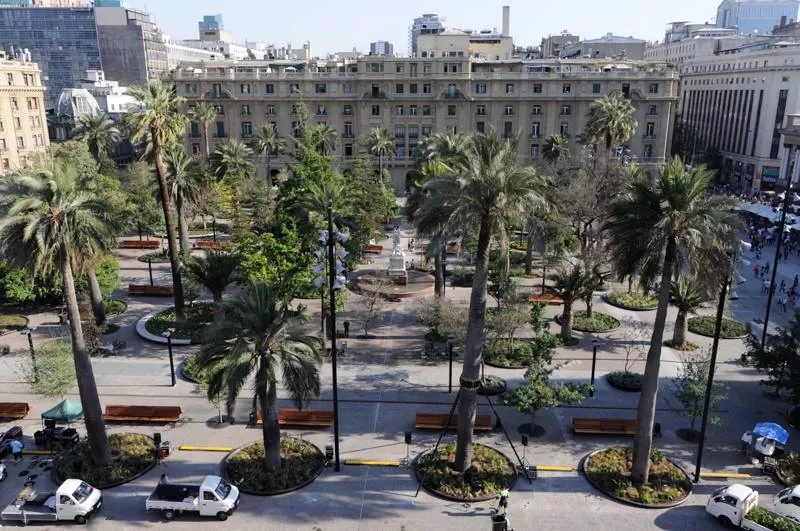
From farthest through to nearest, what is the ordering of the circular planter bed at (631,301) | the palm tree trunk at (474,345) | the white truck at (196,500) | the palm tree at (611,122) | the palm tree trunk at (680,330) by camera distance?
the palm tree at (611,122)
the circular planter bed at (631,301)
the palm tree trunk at (680,330)
the palm tree trunk at (474,345)
the white truck at (196,500)

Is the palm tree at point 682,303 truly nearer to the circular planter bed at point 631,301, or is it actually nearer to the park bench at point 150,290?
the circular planter bed at point 631,301

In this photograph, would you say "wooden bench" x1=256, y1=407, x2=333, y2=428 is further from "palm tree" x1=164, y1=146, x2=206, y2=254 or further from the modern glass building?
the modern glass building

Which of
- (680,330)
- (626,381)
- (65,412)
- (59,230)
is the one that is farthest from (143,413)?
(680,330)

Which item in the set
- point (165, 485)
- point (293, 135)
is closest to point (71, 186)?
point (165, 485)

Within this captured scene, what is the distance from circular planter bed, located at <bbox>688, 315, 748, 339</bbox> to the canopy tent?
110 feet

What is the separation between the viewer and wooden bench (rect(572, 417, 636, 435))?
25.9m

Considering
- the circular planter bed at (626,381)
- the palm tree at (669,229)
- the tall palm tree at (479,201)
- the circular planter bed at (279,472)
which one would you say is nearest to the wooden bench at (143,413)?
the circular planter bed at (279,472)

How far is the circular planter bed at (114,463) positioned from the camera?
908 inches

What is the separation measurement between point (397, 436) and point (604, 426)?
8659mm

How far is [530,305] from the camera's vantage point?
36281 mm

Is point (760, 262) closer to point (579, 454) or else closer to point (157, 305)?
point (579, 454)

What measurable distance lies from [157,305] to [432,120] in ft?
165

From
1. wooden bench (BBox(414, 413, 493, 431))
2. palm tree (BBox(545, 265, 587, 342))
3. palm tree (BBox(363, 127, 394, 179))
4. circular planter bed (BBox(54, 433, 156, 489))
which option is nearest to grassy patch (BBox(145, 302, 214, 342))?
circular planter bed (BBox(54, 433, 156, 489))

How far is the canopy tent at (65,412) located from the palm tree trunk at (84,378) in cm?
312
